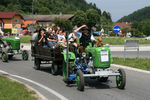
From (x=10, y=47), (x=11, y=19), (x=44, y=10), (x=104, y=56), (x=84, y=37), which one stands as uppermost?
(x=44, y=10)

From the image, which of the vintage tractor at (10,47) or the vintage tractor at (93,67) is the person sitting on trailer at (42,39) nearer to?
the vintage tractor at (93,67)

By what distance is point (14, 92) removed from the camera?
8.66 m

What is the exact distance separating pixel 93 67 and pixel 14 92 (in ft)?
8.52

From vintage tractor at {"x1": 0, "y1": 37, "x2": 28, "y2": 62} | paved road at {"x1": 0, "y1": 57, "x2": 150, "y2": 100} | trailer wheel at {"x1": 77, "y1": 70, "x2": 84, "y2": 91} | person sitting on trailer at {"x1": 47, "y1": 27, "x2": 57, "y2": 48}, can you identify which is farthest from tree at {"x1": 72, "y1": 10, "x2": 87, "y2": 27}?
trailer wheel at {"x1": 77, "y1": 70, "x2": 84, "y2": 91}

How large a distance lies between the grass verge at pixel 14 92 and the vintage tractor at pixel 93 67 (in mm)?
1570

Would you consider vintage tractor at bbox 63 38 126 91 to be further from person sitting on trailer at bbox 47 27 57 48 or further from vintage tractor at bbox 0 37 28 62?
vintage tractor at bbox 0 37 28 62

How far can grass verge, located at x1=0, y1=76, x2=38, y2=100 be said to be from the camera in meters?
7.96

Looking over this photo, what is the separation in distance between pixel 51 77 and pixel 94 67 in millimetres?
3090

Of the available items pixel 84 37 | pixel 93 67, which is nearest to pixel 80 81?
pixel 93 67

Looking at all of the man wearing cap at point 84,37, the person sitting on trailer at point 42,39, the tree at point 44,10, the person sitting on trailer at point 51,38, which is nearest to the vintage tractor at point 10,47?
the person sitting on trailer at point 42,39

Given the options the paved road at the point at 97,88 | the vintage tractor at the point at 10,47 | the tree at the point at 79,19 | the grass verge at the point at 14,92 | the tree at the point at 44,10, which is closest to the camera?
the grass verge at the point at 14,92

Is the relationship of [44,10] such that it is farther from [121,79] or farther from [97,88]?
[121,79]

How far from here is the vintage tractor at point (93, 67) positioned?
31.1ft

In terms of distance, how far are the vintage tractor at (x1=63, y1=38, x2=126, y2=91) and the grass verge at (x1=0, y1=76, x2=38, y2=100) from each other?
5.15 feet
